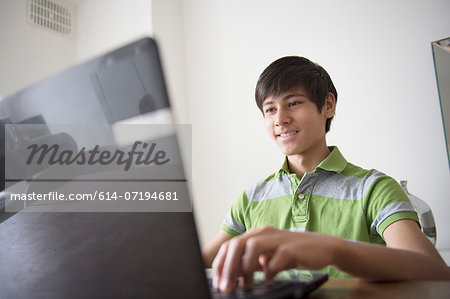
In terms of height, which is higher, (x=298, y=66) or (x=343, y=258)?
(x=298, y=66)

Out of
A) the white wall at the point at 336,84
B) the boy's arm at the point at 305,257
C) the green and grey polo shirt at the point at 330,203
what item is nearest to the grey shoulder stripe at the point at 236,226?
the green and grey polo shirt at the point at 330,203

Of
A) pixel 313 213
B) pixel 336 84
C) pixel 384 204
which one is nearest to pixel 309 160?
pixel 313 213

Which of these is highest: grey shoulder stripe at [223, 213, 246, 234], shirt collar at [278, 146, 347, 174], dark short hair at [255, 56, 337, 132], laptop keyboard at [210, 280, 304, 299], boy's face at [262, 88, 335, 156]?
dark short hair at [255, 56, 337, 132]

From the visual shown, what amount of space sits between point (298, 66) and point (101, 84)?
0.87 m

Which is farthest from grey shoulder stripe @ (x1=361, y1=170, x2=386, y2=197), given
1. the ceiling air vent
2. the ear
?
the ceiling air vent

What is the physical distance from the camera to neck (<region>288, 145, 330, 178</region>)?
1.05 metres

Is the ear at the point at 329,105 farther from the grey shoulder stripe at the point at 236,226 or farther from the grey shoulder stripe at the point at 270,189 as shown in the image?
the grey shoulder stripe at the point at 236,226

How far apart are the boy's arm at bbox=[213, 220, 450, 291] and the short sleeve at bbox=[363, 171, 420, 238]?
217 mm

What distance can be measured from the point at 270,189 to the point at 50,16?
1.96m

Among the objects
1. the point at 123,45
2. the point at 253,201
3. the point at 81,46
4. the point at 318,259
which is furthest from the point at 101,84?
the point at 81,46

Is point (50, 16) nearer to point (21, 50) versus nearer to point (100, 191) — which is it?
point (21, 50)

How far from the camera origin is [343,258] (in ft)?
1.42

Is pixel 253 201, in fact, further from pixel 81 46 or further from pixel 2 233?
pixel 81 46

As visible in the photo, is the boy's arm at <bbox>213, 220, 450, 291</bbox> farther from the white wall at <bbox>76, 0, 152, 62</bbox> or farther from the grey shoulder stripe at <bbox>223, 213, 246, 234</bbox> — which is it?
the white wall at <bbox>76, 0, 152, 62</bbox>
